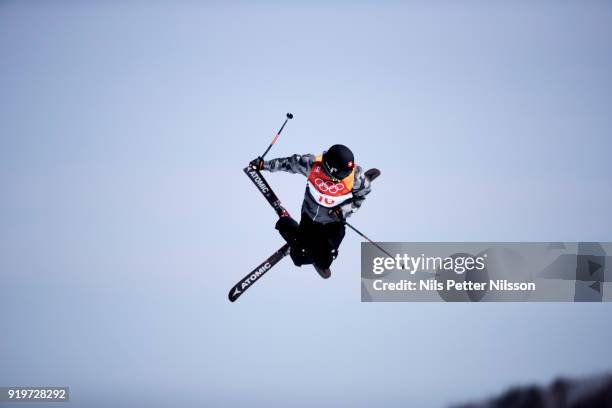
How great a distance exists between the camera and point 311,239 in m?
11.4

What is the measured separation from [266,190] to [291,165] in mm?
999

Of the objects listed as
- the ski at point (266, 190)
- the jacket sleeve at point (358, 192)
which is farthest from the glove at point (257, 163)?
the jacket sleeve at point (358, 192)

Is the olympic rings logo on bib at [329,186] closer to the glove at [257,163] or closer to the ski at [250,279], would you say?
the glove at [257,163]

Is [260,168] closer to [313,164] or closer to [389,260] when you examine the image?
[313,164]

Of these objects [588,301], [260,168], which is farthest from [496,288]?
[260,168]

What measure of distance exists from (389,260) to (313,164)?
343 cm

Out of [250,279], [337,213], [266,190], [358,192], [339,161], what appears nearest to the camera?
[339,161]

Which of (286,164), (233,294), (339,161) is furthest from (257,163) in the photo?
(233,294)

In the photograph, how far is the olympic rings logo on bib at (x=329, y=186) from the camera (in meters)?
11.2

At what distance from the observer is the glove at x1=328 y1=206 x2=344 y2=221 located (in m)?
11.4

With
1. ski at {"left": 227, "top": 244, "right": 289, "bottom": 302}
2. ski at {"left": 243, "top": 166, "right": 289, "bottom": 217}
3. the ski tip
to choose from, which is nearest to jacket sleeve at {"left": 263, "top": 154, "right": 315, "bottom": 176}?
ski at {"left": 243, "top": 166, "right": 289, "bottom": 217}

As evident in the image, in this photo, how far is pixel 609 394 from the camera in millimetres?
15758

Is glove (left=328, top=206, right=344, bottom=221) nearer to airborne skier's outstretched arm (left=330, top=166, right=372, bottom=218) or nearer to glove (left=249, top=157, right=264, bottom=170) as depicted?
airborne skier's outstretched arm (left=330, top=166, right=372, bottom=218)

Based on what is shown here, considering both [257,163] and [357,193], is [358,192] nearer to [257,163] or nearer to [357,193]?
[357,193]
